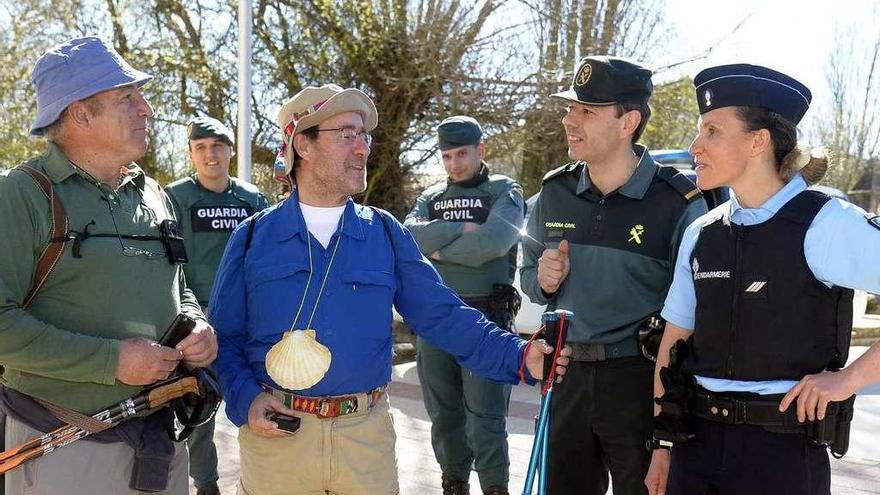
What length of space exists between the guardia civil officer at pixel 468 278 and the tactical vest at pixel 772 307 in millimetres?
2451

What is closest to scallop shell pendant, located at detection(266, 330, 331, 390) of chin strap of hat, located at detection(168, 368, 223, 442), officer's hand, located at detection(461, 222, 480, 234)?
chin strap of hat, located at detection(168, 368, 223, 442)

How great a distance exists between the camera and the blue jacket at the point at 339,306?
2990 mm

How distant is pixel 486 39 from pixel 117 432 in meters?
10.7

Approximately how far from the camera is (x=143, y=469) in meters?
2.85

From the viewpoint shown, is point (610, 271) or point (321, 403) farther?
point (610, 271)

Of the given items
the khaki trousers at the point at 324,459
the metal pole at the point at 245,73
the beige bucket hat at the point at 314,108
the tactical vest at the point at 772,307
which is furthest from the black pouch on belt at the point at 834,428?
the metal pole at the point at 245,73

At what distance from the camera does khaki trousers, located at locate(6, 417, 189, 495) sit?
271 cm

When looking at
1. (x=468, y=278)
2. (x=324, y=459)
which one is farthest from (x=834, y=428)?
(x=468, y=278)

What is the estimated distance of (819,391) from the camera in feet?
8.56

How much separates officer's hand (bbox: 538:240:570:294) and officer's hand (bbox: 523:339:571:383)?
60 centimetres

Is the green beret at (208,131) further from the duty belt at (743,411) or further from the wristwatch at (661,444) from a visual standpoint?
the duty belt at (743,411)

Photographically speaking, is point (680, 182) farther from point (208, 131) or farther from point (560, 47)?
point (560, 47)

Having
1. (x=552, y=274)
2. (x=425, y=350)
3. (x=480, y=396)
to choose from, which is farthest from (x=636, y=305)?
(x=425, y=350)

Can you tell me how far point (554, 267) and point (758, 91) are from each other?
1079mm
